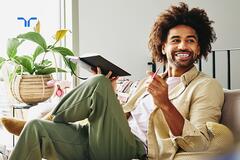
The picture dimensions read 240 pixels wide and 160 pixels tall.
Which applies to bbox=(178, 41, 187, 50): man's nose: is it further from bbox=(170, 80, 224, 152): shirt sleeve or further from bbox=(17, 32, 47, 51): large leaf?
bbox=(17, 32, 47, 51): large leaf

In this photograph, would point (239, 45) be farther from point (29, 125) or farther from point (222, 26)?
point (29, 125)

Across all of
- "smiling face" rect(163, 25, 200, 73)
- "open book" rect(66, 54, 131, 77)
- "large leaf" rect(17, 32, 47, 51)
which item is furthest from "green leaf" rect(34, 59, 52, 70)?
"smiling face" rect(163, 25, 200, 73)

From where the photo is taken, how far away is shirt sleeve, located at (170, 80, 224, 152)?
1167 mm

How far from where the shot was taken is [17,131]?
1.43 m

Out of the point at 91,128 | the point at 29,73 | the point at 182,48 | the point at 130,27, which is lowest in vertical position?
the point at 91,128

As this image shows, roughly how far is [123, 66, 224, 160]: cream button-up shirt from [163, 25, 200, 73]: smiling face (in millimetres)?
102

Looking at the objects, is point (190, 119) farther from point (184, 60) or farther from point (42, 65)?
point (42, 65)

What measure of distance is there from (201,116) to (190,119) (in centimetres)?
5

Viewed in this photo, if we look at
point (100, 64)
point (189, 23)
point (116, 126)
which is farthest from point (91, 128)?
point (189, 23)

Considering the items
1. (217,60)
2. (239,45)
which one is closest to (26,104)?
(217,60)

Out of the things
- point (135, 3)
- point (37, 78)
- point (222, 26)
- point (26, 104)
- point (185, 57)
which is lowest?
point (26, 104)

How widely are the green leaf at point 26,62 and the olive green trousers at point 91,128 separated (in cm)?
118

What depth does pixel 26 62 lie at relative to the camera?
2.36 meters

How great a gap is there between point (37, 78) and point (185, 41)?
1169mm
